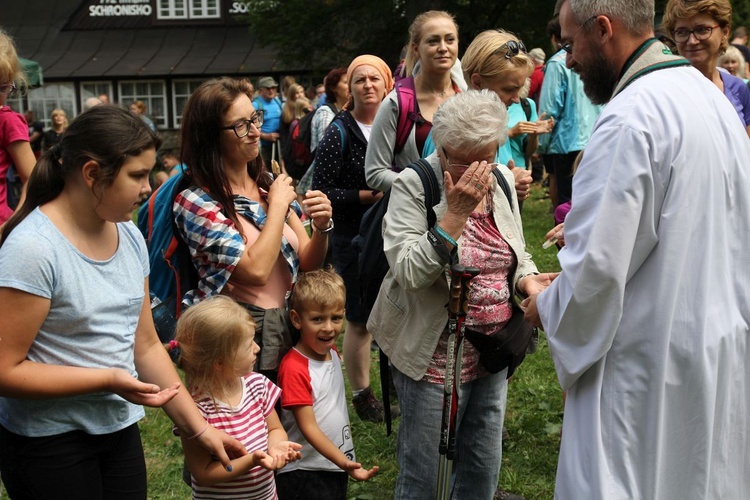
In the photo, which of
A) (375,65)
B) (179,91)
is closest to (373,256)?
(375,65)

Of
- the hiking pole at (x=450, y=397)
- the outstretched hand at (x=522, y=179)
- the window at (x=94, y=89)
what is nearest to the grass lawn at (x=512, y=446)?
the hiking pole at (x=450, y=397)

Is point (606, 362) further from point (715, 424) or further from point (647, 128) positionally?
point (647, 128)

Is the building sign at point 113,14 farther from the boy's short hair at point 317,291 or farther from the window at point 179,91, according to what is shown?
the boy's short hair at point 317,291

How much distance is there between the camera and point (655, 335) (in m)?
2.64

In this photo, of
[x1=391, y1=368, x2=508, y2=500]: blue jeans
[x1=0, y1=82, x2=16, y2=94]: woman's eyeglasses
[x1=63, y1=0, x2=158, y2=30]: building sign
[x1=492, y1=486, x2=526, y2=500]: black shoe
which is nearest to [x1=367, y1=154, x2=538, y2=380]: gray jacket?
[x1=391, y1=368, x2=508, y2=500]: blue jeans

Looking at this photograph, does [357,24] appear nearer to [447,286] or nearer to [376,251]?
[376,251]

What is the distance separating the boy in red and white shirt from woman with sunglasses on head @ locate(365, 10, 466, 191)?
3.71 ft

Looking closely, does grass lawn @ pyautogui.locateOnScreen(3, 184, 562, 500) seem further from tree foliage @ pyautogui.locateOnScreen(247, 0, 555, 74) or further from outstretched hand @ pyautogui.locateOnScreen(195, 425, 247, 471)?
tree foliage @ pyautogui.locateOnScreen(247, 0, 555, 74)

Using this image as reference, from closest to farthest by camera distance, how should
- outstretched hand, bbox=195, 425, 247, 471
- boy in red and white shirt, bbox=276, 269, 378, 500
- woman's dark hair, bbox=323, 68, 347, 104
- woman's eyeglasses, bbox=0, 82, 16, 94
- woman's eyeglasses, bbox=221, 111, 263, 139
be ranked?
outstretched hand, bbox=195, 425, 247, 471
woman's eyeglasses, bbox=221, 111, 263, 139
boy in red and white shirt, bbox=276, 269, 378, 500
woman's eyeglasses, bbox=0, 82, 16, 94
woman's dark hair, bbox=323, 68, 347, 104

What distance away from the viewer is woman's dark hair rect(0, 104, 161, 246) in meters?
2.76

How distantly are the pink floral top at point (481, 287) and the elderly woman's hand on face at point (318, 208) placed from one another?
0.58 metres

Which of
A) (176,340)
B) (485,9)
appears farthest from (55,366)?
(485,9)

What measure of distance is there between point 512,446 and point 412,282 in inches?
90.2

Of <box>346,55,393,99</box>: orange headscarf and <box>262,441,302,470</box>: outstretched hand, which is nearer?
<box>262,441,302,470</box>: outstretched hand
